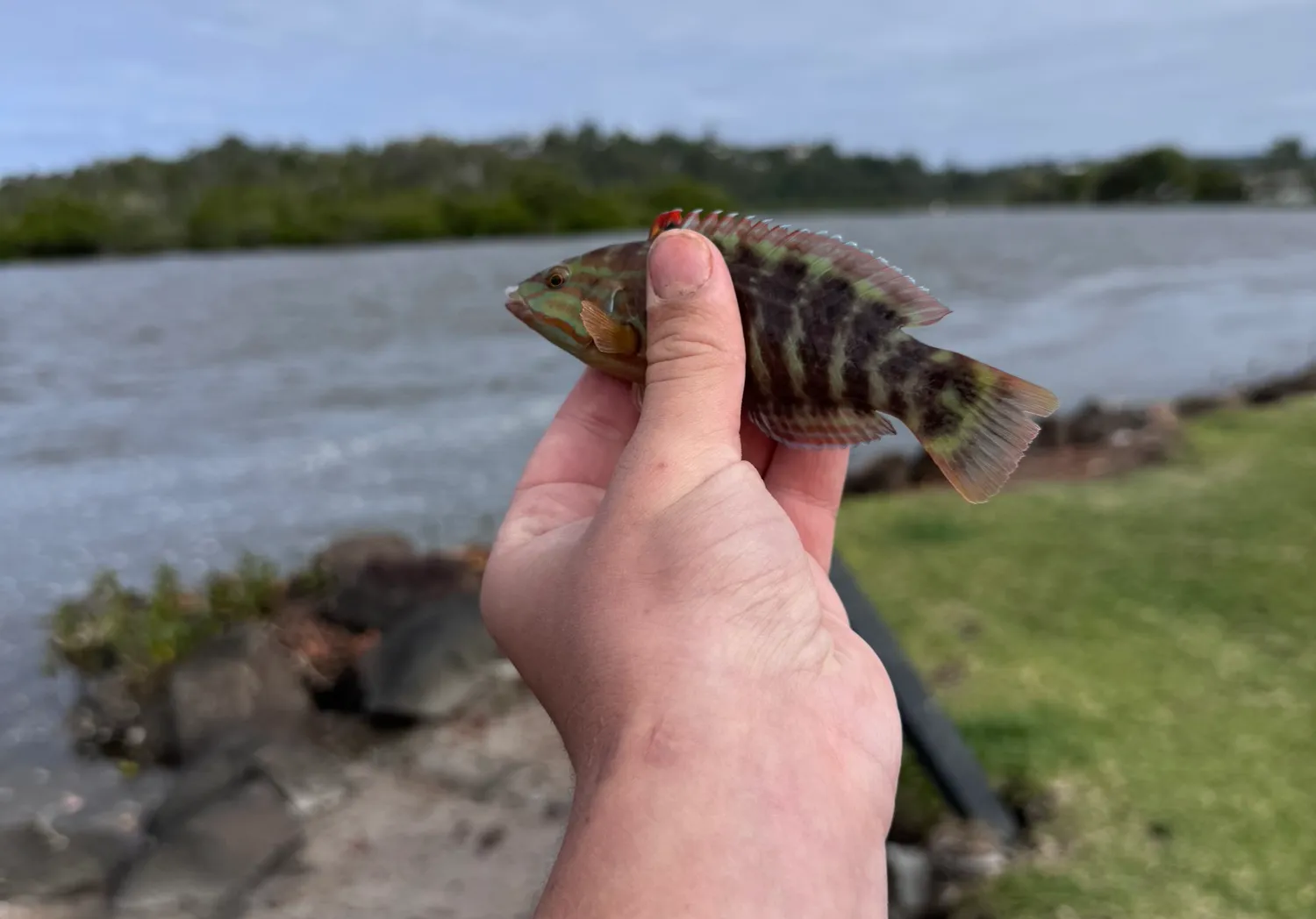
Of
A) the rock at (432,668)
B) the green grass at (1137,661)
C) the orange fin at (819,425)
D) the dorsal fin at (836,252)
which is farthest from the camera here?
the rock at (432,668)

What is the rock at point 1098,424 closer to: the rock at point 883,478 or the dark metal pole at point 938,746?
the rock at point 883,478

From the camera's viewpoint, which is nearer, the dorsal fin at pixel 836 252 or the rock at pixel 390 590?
the dorsal fin at pixel 836 252

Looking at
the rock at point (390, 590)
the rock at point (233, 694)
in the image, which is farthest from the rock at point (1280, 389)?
the rock at point (233, 694)

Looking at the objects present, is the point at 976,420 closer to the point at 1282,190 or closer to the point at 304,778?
the point at 304,778

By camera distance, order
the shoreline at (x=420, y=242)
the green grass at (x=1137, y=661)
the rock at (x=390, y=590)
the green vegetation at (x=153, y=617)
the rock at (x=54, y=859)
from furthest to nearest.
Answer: the shoreline at (x=420, y=242), the rock at (x=390, y=590), the green vegetation at (x=153, y=617), the rock at (x=54, y=859), the green grass at (x=1137, y=661)

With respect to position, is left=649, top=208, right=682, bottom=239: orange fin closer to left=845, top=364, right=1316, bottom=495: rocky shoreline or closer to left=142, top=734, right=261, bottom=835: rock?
left=142, top=734, right=261, bottom=835: rock

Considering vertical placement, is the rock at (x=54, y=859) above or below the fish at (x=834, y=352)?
below

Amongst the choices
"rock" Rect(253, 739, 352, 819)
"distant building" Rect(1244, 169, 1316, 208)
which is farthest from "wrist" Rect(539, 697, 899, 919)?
"distant building" Rect(1244, 169, 1316, 208)
